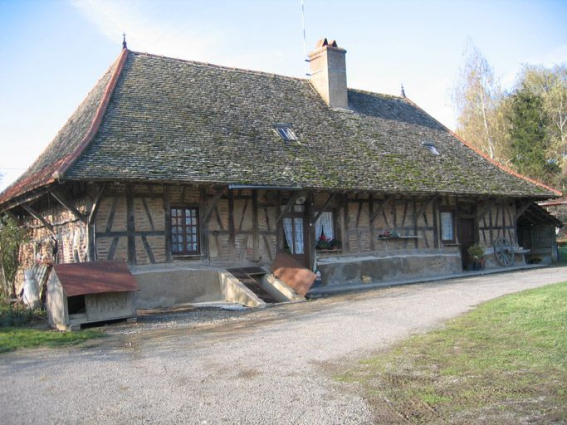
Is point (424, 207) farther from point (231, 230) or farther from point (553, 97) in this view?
point (553, 97)

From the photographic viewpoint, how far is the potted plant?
66.1ft

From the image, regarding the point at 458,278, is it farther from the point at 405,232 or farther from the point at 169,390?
the point at 169,390

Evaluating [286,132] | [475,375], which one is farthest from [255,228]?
[475,375]

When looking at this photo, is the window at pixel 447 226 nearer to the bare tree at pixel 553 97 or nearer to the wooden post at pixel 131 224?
the wooden post at pixel 131 224

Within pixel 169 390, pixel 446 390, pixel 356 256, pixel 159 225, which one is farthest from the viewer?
pixel 356 256

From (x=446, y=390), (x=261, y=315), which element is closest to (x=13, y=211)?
(x=261, y=315)

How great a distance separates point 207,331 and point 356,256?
27.3ft

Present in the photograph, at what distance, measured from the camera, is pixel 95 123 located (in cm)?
1366

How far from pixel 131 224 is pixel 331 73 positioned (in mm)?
10500

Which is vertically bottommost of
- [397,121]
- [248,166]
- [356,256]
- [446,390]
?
[446,390]

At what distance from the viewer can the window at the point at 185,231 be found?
14172 mm

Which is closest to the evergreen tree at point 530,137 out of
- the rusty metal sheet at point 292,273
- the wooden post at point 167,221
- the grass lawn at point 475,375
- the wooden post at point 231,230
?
the rusty metal sheet at point 292,273

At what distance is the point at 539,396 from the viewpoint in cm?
497

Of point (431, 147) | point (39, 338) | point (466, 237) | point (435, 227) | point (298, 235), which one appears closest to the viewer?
point (39, 338)
